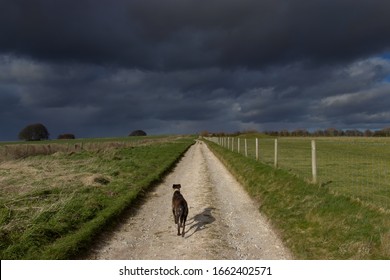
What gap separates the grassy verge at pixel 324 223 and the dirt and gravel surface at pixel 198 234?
0.42m

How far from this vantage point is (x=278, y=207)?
37.7 feet

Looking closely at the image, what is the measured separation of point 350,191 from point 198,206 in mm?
6751

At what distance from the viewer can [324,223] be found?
9055 millimetres

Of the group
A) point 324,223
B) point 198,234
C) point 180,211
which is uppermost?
point 180,211

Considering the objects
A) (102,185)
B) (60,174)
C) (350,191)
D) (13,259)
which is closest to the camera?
(13,259)

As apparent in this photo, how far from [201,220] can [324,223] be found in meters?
3.60

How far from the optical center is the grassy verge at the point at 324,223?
7339 millimetres

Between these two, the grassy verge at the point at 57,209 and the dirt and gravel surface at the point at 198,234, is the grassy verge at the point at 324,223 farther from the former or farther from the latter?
the grassy verge at the point at 57,209

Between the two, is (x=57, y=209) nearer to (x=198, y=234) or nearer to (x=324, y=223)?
(x=198, y=234)

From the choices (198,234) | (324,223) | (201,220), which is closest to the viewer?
(324,223)

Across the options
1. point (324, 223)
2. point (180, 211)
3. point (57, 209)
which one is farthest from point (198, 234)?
point (57, 209)

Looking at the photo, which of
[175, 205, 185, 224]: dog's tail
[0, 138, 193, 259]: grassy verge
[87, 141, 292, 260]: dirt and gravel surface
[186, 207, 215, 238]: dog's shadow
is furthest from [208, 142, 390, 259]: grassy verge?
[0, 138, 193, 259]: grassy verge

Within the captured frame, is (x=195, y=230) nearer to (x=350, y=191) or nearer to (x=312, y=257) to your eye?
(x=312, y=257)
